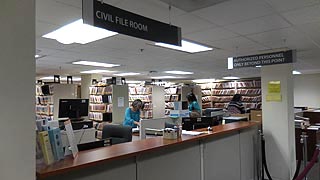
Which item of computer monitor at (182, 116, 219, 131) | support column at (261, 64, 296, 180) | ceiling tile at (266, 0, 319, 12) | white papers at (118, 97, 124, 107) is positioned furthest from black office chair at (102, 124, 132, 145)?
white papers at (118, 97, 124, 107)

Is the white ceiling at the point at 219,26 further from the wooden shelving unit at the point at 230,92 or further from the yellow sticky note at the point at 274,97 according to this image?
the wooden shelving unit at the point at 230,92

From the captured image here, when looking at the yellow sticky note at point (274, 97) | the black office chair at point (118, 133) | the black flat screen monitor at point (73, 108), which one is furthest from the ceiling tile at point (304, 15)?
the black flat screen monitor at point (73, 108)

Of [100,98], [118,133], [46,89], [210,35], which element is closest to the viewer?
[210,35]

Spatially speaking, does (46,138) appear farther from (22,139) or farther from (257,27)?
(257,27)

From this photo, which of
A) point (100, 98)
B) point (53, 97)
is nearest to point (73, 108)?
point (100, 98)

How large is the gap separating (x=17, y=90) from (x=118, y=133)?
2.76 metres

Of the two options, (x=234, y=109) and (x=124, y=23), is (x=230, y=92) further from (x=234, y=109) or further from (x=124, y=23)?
(x=124, y=23)

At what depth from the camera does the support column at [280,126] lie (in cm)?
486

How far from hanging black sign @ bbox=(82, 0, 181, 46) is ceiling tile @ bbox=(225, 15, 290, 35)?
1.30 meters

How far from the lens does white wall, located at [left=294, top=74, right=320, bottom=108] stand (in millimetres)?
11484

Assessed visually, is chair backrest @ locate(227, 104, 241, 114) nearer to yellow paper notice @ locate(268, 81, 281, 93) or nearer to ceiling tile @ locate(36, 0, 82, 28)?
yellow paper notice @ locate(268, 81, 281, 93)

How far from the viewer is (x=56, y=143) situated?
6.09 ft

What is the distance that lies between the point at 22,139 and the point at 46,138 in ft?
1.05

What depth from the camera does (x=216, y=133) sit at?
3543mm
